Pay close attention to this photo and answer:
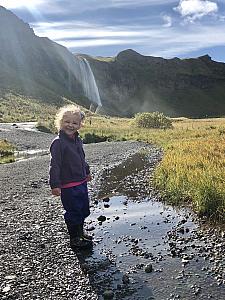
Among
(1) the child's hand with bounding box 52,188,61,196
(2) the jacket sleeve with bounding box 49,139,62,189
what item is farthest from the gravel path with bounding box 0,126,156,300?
(2) the jacket sleeve with bounding box 49,139,62,189

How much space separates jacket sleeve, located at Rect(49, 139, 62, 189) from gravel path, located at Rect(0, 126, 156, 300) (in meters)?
1.46

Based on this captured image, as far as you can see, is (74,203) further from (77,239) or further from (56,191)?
(77,239)

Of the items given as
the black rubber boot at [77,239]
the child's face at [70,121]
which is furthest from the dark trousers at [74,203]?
the child's face at [70,121]

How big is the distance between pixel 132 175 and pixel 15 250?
11.2m

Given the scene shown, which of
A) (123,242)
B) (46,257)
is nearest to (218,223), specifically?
(123,242)

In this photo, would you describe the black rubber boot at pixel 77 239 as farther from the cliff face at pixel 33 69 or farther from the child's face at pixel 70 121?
the cliff face at pixel 33 69

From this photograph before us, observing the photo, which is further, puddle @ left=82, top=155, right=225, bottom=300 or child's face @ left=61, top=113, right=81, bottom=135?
child's face @ left=61, top=113, right=81, bottom=135

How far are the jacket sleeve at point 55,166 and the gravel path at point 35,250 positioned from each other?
1461 mm

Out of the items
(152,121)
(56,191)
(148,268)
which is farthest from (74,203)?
(152,121)

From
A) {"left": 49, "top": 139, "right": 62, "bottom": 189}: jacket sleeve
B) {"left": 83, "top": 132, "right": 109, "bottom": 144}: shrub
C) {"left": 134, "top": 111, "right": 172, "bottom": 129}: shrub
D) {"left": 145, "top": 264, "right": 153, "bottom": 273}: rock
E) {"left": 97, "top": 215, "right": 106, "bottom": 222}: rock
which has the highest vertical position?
{"left": 49, "top": 139, "right": 62, "bottom": 189}: jacket sleeve

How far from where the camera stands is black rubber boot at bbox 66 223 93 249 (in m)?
9.63

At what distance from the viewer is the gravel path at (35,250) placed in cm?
754

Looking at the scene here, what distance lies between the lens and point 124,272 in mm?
8148

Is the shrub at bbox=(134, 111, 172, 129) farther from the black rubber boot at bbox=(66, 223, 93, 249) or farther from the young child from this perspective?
the black rubber boot at bbox=(66, 223, 93, 249)
